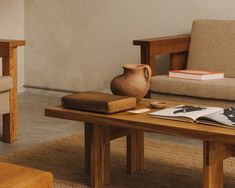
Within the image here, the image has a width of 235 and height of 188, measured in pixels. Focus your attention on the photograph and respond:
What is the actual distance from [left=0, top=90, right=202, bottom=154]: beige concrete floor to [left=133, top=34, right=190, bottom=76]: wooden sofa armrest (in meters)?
0.49

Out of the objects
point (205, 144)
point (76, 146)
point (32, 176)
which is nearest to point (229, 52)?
point (76, 146)

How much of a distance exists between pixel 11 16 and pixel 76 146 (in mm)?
2172

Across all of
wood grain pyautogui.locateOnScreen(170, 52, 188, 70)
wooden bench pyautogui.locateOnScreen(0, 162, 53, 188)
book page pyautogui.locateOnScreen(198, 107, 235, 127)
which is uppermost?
wood grain pyautogui.locateOnScreen(170, 52, 188, 70)

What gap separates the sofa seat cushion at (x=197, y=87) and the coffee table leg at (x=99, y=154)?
92cm

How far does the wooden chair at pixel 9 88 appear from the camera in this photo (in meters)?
3.21

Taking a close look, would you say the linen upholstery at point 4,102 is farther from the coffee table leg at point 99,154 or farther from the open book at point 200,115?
the open book at point 200,115

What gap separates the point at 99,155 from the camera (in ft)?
8.20

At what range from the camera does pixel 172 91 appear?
3367 mm

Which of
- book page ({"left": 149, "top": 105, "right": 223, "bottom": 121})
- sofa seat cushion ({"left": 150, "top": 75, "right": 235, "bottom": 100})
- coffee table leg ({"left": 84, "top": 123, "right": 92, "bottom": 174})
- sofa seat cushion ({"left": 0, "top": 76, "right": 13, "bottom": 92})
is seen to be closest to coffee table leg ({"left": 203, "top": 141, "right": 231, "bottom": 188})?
book page ({"left": 149, "top": 105, "right": 223, "bottom": 121})

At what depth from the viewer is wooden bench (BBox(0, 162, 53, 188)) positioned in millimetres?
1374

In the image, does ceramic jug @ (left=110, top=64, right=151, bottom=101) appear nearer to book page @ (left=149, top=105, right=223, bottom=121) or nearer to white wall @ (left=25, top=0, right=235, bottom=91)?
book page @ (left=149, top=105, right=223, bottom=121)

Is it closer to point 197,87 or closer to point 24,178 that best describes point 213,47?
point 197,87

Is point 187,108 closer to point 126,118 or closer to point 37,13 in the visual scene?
point 126,118

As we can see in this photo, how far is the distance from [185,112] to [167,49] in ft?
4.81
